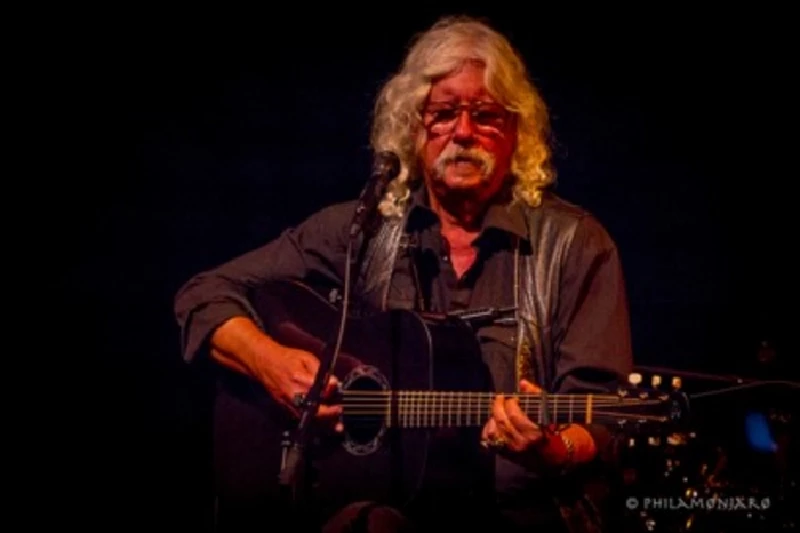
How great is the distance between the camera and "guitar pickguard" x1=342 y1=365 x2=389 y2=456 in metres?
3.04

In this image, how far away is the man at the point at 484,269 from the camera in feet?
10.0

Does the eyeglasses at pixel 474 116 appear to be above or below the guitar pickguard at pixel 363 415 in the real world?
above

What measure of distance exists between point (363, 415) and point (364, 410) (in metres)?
0.02

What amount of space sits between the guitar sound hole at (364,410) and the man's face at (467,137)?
78cm

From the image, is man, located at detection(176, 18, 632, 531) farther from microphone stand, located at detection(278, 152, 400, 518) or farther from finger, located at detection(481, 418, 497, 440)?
microphone stand, located at detection(278, 152, 400, 518)

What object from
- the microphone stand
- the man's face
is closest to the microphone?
the microphone stand

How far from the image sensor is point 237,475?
333 cm

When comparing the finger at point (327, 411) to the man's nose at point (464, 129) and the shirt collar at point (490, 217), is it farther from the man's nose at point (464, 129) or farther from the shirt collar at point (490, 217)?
the man's nose at point (464, 129)

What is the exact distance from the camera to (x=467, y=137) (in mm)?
3391

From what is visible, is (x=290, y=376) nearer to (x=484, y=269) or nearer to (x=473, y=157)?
(x=484, y=269)

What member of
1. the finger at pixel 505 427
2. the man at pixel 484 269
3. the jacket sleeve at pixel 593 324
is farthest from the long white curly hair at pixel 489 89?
the finger at pixel 505 427

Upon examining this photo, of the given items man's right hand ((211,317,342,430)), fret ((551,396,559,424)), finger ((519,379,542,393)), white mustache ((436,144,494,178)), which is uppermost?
white mustache ((436,144,494,178))

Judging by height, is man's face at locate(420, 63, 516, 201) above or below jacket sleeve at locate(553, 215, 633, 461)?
above

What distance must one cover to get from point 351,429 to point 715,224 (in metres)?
2.13
